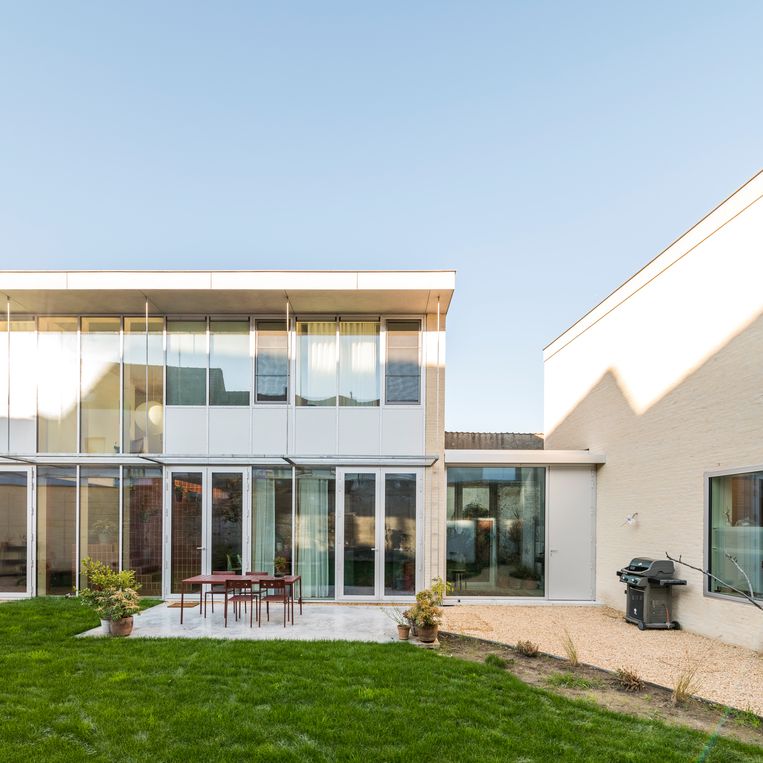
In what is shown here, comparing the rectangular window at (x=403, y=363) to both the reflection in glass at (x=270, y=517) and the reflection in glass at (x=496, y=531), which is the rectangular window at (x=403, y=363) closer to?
the reflection in glass at (x=496, y=531)

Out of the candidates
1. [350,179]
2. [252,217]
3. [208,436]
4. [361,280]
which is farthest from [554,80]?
[208,436]

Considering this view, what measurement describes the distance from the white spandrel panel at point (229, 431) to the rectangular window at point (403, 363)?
2.94 m

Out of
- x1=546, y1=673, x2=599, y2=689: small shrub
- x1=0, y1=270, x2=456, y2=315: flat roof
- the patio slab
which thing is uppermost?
x1=0, y1=270, x2=456, y2=315: flat roof

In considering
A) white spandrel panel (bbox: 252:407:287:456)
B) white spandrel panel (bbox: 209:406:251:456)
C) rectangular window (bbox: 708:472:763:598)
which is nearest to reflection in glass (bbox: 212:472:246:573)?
white spandrel panel (bbox: 209:406:251:456)

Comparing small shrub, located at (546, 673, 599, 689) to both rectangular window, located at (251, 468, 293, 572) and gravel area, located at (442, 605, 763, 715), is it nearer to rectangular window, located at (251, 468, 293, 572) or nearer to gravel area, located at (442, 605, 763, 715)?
gravel area, located at (442, 605, 763, 715)

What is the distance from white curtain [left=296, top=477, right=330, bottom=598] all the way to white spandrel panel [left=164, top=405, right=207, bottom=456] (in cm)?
218

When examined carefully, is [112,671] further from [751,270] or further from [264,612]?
[751,270]

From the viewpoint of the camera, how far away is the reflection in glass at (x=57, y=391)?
450 inches

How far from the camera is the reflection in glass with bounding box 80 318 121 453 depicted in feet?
37.3

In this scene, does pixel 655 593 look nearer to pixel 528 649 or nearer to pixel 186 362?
pixel 528 649

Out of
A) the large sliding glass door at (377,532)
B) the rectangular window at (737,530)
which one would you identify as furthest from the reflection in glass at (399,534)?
the rectangular window at (737,530)

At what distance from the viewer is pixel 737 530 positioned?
817cm

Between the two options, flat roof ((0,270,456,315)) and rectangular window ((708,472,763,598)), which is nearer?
rectangular window ((708,472,763,598))

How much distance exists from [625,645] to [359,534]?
16.2 feet
